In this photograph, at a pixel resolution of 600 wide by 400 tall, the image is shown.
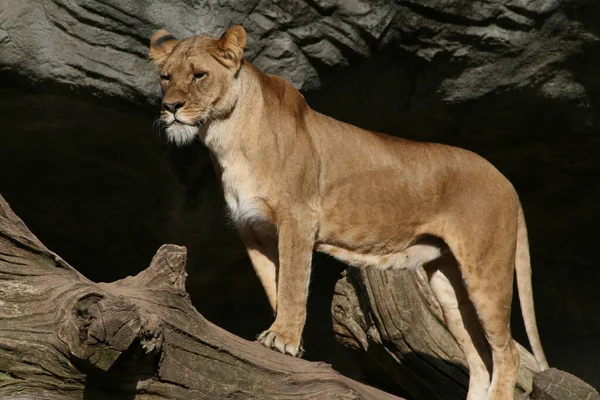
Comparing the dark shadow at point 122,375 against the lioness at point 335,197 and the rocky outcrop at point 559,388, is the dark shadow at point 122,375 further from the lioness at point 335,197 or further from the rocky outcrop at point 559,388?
the rocky outcrop at point 559,388

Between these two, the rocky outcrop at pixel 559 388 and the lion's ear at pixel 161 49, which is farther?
the lion's ear at pixel 161 49

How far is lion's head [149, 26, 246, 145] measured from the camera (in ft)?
15.9

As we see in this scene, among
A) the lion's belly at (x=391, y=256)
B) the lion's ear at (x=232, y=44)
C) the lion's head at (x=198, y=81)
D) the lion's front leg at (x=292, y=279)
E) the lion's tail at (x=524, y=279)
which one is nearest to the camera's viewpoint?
the lion's front leg at (x=292, y=279)

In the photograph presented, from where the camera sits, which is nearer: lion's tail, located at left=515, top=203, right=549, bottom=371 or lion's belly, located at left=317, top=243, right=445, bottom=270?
lion's belly, located at left=317, top=243, right=445, bottom=270

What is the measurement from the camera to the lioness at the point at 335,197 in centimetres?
Result: 492

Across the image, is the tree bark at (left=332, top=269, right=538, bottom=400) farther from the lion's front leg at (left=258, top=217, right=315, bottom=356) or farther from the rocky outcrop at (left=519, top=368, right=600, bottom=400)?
the rocky outcrop at (left=519, top=368, right=600, bottom=400)

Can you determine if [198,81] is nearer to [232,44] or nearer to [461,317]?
[232,44]

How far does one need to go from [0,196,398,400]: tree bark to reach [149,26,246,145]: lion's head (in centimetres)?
88

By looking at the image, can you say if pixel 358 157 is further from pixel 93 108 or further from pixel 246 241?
pixel 93 108

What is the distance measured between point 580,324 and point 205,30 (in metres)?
3.96

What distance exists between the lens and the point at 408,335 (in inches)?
227

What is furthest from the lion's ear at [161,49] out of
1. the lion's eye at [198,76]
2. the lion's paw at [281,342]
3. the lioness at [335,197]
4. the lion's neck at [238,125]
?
the lion's paw at [281,342]

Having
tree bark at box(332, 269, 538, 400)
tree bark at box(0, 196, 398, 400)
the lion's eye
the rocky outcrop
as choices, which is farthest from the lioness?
the rocky outcrop

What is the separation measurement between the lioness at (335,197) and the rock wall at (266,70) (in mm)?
637
